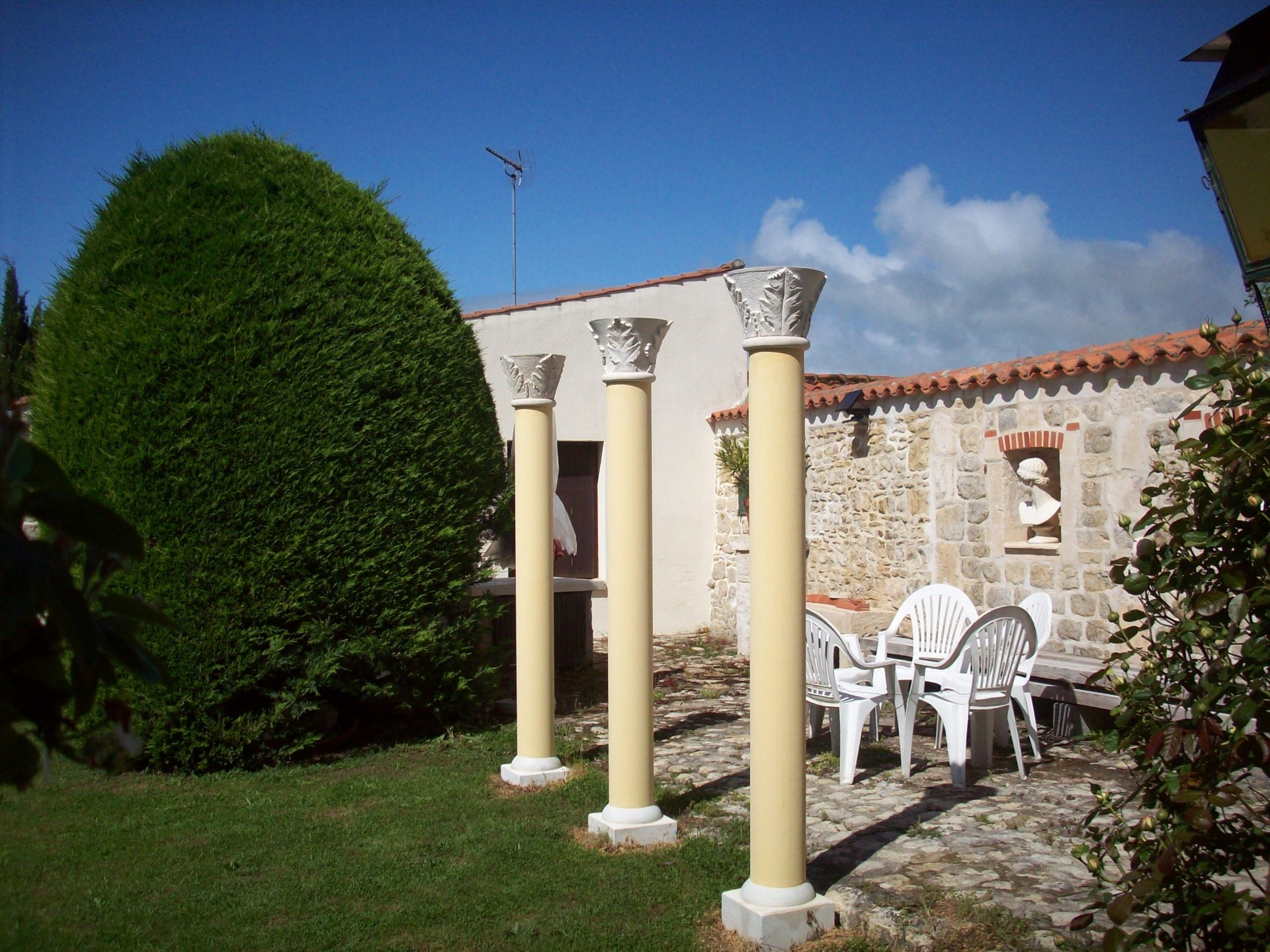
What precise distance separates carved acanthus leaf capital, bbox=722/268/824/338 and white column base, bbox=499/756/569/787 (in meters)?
3.18

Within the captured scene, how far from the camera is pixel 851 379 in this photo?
42.3ft

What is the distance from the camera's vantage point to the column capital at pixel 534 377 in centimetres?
624

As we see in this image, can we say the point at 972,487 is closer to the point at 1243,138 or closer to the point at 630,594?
the point at 630,594

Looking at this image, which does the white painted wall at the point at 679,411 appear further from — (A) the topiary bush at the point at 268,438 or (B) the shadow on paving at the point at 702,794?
(B) the shadow on paving at the point at 702,794

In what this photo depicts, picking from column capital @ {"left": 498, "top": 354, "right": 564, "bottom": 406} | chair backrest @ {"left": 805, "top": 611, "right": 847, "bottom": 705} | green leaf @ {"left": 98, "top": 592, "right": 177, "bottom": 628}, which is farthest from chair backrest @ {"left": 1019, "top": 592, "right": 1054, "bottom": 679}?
green leaf @ {"left": 98, "top": 592, "right": 177, "bottom": 628}

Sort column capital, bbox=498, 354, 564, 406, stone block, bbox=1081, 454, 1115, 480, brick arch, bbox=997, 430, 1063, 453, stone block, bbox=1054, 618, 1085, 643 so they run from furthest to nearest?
brick arch, bbox=997, 430, 1063, 453
stone block, bbox=1054, 618, 1085, 643
stone block, bbox=1081, 454, 1115, 480
column capital, bbox=498, 354, 564, 406

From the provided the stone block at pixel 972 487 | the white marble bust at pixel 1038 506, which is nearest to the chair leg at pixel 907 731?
the white marble bust at pixel 1038 506

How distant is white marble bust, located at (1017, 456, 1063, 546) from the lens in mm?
8414

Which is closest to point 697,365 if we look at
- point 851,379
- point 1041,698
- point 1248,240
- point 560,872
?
point 851,379

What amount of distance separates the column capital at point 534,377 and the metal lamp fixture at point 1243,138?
4.32 meters

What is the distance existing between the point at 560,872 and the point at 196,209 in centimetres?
493

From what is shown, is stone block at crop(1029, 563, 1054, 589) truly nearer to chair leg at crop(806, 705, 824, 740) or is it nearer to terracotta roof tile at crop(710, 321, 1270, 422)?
terracotta roof tile at crop(710, 321, 1270, 422)

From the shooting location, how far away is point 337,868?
4605 mm

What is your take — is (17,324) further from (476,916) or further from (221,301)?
(476,916)
